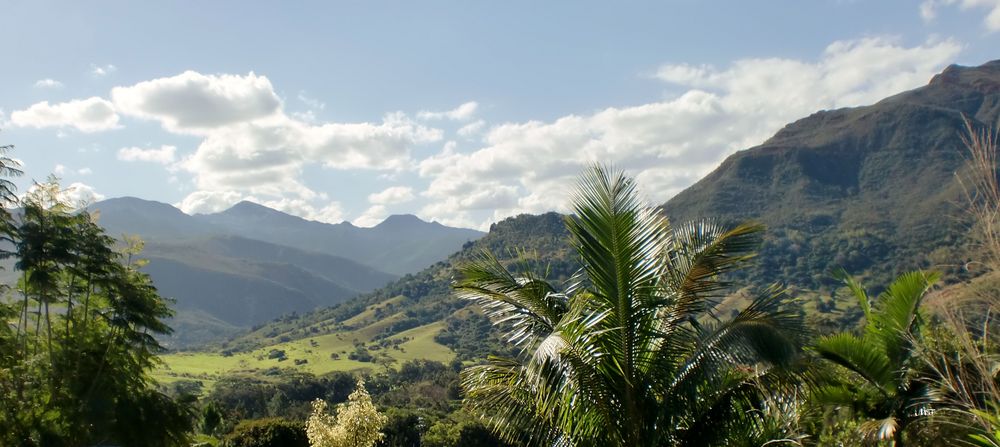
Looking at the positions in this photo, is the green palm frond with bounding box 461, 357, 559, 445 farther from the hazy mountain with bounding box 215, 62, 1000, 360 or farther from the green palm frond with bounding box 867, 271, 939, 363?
the hazy mountain with bounding box 215, 62, 1000, 360

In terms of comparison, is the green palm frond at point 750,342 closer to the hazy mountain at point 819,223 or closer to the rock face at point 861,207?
the rock face at point 861,207

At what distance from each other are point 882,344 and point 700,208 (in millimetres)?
177151

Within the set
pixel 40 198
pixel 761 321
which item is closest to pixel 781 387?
Answer: pixel 761 321

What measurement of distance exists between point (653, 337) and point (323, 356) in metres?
132

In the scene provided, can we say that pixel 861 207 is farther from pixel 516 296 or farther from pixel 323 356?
pixel 516 296

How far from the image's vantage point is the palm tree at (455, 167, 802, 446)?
5.69 m

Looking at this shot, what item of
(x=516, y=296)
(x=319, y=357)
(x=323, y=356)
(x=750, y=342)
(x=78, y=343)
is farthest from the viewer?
(x=323, y=356)

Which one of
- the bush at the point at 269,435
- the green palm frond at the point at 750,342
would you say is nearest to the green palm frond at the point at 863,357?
the green palm frond at the point at 750,342

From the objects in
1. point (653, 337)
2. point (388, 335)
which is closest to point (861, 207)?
point (388, 335)

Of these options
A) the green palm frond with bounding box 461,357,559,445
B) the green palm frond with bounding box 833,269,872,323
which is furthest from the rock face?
the green palm frond with bounding box 461,357,559,445

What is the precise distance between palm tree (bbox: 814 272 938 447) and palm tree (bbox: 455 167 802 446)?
2.84 metres

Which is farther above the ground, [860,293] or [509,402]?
→ [860,293]

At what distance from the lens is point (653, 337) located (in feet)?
20.1

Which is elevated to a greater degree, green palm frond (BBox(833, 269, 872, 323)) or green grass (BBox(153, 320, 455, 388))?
green palm frond (BBox(833, 269, 872, 323))
